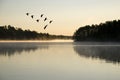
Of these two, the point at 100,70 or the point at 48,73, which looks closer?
the point at 48,73

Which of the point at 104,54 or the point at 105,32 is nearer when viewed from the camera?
the point at 104,54

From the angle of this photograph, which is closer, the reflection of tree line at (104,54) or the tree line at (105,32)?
the reflection of tree line at (104,54)

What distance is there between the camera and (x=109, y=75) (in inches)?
390

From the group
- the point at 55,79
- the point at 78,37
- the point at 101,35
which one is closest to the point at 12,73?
the point at 55,79

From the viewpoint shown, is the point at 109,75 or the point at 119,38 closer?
the point at 109,75

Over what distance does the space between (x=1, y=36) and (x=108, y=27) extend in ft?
87.5

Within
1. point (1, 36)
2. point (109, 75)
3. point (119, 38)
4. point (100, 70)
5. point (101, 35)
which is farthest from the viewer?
→ point (101, 35)

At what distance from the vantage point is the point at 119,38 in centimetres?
7256

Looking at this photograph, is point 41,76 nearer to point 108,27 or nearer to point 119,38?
point 119,38

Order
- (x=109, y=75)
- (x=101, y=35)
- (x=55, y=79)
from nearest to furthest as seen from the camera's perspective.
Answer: (x=55, y=79) < (x=109, y=75) < (x=101, y=35)

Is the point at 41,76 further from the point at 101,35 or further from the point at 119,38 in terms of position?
the point at 101,35

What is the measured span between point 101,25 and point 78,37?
23.7m

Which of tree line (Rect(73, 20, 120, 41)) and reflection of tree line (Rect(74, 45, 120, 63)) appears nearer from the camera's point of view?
reflection of tree line (Rect(74, 45, 120, 63))

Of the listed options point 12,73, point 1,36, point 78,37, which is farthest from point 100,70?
point 78,37
